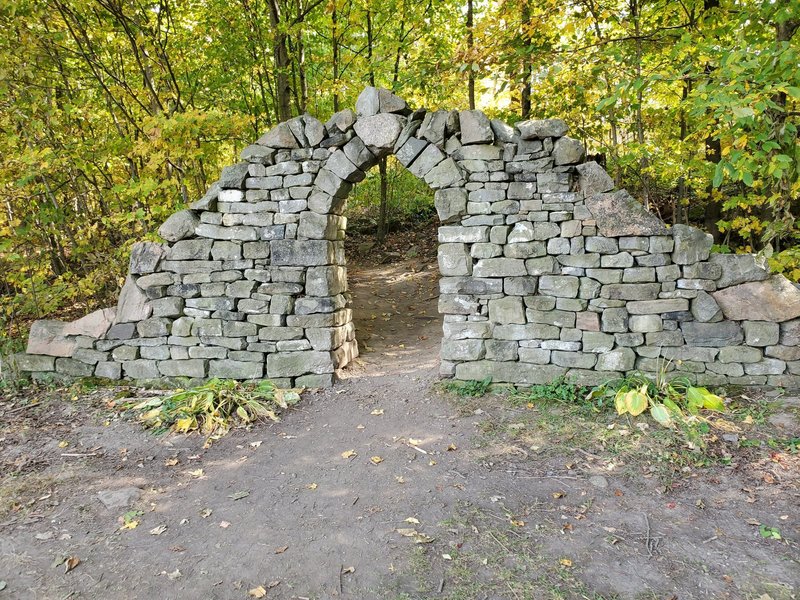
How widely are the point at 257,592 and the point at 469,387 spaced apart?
9.16ft

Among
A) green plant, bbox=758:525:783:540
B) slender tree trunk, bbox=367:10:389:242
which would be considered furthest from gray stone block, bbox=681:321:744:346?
slender tree trunk, bbox=367:10:389:242

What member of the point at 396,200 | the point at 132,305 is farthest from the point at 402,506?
the point at 396,200

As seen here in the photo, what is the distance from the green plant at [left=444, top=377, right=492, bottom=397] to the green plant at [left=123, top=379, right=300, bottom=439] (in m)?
1.54

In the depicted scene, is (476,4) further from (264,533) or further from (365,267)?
(264,533)

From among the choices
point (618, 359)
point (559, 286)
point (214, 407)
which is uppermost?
point (559, 286)

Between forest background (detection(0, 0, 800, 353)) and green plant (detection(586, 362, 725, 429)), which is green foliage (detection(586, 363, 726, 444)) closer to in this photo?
green plant (detection(586, 362, 725, 429))

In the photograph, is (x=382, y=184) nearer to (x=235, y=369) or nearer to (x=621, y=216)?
(x=235, y=369)

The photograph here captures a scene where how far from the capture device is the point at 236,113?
6.86m

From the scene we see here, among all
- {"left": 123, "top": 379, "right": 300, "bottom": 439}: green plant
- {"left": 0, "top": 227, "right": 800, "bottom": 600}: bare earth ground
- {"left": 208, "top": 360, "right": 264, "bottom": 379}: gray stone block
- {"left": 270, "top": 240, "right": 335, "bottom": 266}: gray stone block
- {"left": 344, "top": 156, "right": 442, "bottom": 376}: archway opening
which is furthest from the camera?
{"left": 344, "top": 156, "right": 442, "bottom": 376}: archway opening

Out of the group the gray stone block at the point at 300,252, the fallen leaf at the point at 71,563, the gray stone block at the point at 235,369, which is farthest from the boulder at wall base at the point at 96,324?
the fallen leaf at the point at 71,563

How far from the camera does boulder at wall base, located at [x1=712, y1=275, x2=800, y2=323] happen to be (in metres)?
4.25

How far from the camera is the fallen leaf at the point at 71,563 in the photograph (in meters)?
2.80

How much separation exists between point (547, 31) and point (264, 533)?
22.2 feet

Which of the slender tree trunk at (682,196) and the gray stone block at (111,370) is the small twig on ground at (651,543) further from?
the gray stone block at (111,370)
